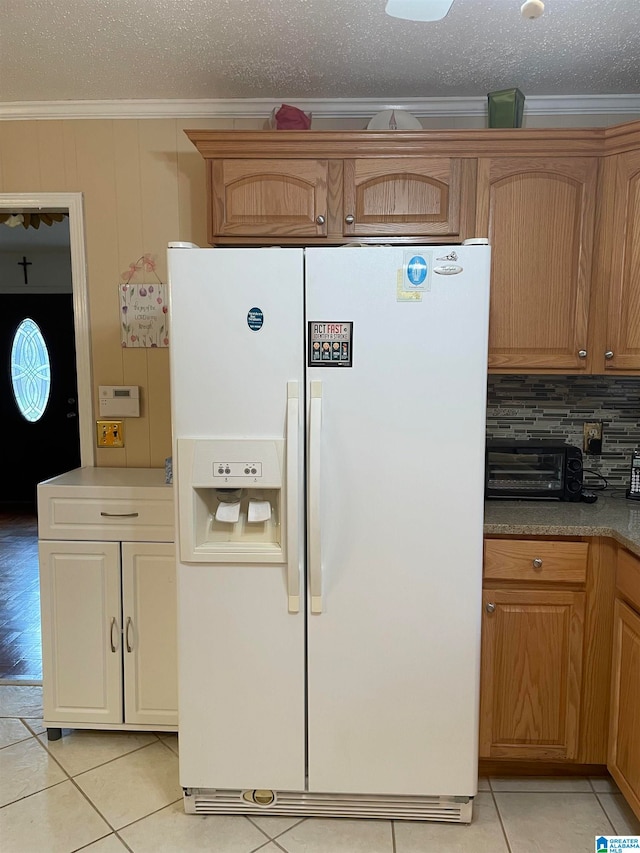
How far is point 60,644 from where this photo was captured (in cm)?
226

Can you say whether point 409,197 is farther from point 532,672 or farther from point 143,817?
point 143,817

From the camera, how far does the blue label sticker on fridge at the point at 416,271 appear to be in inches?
67.7

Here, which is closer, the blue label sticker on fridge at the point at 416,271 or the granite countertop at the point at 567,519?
the blue label sticker on fridge at the point at 416,271

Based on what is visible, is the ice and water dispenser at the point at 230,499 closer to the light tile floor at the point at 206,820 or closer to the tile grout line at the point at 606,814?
the light tile floor at the point at 206,820

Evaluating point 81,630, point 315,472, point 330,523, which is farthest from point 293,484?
point 81,630

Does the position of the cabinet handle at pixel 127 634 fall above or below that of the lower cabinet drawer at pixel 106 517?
below

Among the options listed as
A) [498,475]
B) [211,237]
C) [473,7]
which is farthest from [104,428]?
[473,7]

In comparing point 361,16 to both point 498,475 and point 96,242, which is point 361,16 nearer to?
point 96,242

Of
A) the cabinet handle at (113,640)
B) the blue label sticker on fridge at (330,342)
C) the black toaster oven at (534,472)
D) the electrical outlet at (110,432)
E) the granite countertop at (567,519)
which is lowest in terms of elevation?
the cabinet handle at (113,640)

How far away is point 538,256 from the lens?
7.11 feet

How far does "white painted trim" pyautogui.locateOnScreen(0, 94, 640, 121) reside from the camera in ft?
7.82

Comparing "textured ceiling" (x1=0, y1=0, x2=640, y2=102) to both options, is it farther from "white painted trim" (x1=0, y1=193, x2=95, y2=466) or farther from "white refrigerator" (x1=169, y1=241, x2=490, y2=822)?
"white refrigerator" (x1=169, y1=241, x2=490, y2=822)

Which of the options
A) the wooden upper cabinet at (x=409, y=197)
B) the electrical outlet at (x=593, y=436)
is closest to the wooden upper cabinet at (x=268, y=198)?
the wooden upper cabinet at (x=409, y=197)

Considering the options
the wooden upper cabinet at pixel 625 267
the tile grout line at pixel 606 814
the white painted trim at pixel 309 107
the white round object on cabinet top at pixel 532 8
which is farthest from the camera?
the white painted trim at pixel 309 107
